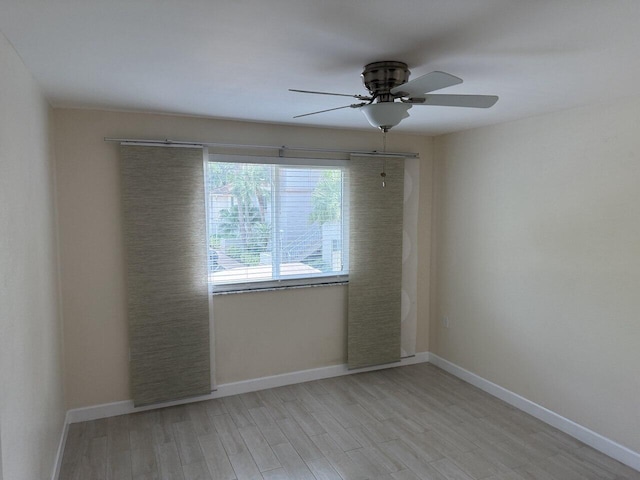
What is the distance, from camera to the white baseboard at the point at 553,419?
281 cm

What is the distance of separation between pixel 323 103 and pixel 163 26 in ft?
4.86

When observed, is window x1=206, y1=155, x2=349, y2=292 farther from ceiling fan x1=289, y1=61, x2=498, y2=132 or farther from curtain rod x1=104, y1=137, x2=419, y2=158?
ceiling fan x1=289, y1=61, x2=498, y2=132

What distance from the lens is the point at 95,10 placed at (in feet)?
4.90

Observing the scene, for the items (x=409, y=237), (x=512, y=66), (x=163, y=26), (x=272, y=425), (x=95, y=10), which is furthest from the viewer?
(x=409, y=237)

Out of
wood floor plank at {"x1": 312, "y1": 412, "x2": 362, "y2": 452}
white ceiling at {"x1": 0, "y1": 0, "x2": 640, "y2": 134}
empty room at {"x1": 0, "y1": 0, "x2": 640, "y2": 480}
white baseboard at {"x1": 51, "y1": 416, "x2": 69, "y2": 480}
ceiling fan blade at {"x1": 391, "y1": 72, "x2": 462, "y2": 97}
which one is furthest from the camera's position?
wood floor plank at {"x1": 312, "y1": 412, "x2": 362, "y2": 452}

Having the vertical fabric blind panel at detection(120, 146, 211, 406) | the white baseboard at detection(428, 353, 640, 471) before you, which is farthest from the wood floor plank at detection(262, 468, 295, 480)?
the white baseboard at detection(428, 353, 640, 471)

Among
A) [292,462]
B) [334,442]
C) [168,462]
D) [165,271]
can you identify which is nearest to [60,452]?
[168,462]

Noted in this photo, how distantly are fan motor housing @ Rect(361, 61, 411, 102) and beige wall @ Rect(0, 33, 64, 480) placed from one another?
1.56m

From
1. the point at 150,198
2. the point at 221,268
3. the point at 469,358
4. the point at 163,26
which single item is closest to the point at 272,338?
the point at 221,268

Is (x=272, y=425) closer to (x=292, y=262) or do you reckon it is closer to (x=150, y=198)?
(x=292, y=262)

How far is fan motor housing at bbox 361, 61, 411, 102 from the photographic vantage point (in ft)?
6.65

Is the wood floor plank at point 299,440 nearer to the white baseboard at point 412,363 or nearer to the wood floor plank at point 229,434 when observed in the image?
the wood floor plank at point 229,434

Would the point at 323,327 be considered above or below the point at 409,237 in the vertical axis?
below

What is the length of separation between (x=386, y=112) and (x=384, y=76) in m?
0.18
